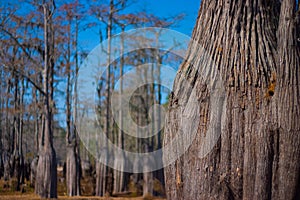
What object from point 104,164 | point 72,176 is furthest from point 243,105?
point 104,164

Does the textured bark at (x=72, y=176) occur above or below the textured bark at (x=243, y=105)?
below

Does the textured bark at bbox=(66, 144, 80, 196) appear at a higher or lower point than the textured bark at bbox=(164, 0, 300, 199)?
lower

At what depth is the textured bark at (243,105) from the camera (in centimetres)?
534

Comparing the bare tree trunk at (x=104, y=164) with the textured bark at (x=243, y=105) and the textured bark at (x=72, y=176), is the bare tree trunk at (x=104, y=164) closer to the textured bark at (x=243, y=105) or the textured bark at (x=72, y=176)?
the textured bark at (x=72, y=176)

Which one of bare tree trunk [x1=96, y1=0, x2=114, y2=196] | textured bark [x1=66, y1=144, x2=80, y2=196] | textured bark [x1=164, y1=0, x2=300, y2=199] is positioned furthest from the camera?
bare tree trunk [x1=96, y1=0, x2=114, y2=196]

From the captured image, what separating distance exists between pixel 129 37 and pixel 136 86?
5568mm

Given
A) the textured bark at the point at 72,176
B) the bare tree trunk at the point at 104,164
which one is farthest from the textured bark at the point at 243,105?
the bare tree trunk at the point at 104,164

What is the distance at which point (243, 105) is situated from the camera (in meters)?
5.62

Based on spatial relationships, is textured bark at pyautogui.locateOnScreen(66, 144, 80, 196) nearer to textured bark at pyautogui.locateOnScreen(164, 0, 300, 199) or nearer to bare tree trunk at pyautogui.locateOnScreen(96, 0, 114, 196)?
bare tree trunk at pyautogui.locateOnScreen(96, 0, 114, 196)

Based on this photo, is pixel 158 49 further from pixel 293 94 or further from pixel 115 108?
pixel 293 94

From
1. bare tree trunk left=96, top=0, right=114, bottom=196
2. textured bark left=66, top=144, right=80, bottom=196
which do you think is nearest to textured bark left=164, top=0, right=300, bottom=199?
A: textured bark left=66, top=144, right=80, bottom=196

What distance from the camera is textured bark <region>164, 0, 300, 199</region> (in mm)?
5344

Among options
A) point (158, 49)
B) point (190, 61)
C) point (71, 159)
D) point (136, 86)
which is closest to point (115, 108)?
point (136, 86)

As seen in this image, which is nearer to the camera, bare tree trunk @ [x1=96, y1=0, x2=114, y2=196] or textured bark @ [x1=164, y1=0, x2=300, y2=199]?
textured bark @ [x1=164, y1=0, x2=300, y2=199]
